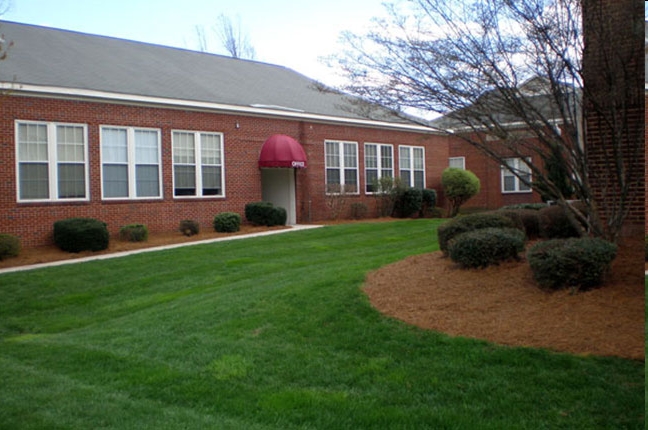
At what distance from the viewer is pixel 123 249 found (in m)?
18.5

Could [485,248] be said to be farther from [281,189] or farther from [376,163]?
[376,163]

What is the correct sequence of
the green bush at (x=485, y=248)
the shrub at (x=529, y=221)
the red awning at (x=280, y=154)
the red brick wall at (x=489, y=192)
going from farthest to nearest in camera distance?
the red brick wall at (x=489, y=192), the red awning at (x=280, y=154), the shrub at (x=529, y=221), the green bush at (x=485, y=248)

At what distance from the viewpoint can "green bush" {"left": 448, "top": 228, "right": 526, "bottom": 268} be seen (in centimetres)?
939

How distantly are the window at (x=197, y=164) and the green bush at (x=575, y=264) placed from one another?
51.1ft

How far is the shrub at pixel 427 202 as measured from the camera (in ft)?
97.5

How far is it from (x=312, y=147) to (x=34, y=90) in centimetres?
1072

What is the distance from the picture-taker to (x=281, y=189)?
86.2 ft

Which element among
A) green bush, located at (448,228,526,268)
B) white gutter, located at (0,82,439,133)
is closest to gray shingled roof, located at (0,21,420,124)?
white gutter, located at (0,82,439,133)

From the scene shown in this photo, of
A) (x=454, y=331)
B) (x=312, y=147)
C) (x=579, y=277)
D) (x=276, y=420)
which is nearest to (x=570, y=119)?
(x=579, y=277)

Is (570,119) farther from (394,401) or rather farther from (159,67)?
(159,67)

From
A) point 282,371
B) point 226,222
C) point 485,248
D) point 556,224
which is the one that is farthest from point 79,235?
point 282,371

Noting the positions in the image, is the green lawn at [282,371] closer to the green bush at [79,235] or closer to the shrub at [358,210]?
the green bush at [79,235]

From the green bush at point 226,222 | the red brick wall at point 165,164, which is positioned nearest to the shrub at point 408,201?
the red brick wall at point 165,164

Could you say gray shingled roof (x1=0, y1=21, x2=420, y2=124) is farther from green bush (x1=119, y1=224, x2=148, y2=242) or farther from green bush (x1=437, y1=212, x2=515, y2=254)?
green bush (x1=437, y1=212, x2=515, y2=254)
